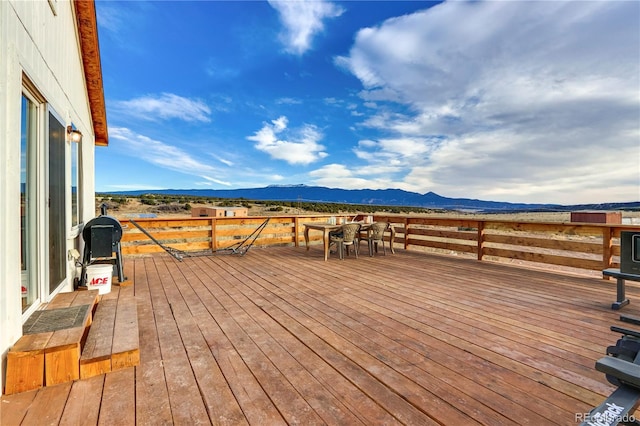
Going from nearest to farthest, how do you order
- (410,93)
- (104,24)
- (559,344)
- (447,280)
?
1. (559,344)
2. (447,280)
3. (104,24)
4. (410,93)

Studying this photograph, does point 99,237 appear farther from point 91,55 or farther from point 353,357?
point 353,357

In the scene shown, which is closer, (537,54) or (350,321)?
(350,321)

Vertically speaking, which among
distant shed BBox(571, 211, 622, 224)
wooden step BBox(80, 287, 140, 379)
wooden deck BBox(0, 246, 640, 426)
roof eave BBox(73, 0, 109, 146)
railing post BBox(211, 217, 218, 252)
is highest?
roof eave BBox(73, 0, 109, 146)

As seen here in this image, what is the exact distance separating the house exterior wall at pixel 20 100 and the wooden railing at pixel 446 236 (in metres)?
2.07

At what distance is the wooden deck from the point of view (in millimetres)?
1450

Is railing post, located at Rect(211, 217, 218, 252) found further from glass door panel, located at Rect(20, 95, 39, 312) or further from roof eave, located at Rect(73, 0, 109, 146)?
glass door panel, located at Rect(20, 95, 39, 312)

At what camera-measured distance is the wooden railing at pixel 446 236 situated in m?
4.50

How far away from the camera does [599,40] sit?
19.7 ft

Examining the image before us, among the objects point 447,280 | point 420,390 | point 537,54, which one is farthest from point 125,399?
point 537,54

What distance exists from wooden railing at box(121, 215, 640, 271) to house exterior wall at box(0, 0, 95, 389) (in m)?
2.07

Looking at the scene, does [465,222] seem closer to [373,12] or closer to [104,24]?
[373,12]

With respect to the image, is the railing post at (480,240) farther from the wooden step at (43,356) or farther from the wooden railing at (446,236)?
the wooden step at (43,356)

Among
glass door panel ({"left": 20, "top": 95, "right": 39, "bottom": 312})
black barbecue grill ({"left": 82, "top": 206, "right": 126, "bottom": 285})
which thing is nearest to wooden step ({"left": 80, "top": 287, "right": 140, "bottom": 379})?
glass door panel ({"left": 20, "top": 95, "right": 39, "bottom": 312})

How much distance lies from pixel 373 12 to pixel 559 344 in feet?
32.3
